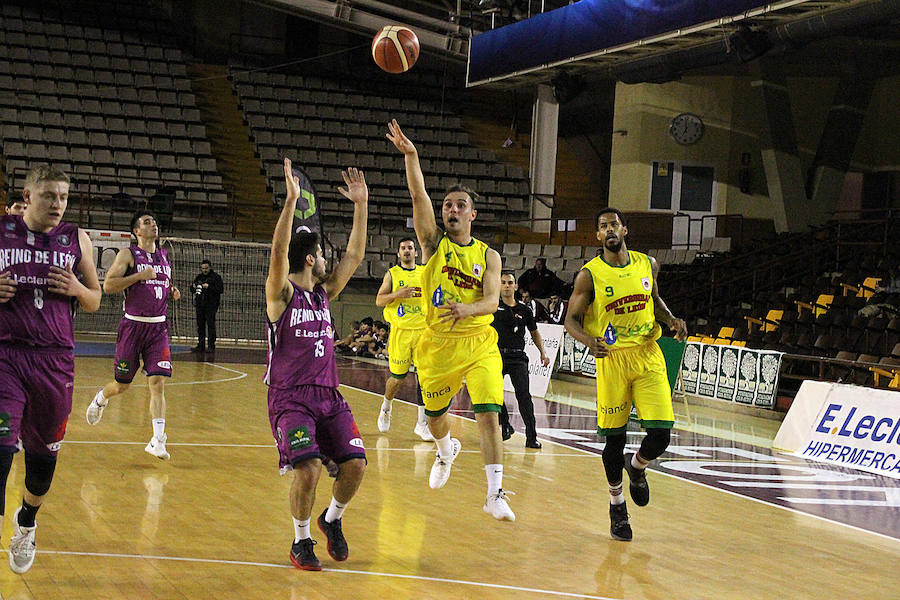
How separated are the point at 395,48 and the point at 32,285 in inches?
299

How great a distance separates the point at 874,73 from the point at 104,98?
19053mm

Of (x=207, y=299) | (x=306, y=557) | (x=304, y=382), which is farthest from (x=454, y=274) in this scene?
(x=207, y=299)

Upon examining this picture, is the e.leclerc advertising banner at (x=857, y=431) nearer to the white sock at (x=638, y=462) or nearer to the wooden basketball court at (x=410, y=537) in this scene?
the wooden basketball court at (x=410, y=537)

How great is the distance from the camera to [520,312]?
11.0 metres

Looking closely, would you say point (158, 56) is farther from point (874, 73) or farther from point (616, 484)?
point (616, 484)

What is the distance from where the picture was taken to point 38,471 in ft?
16.9

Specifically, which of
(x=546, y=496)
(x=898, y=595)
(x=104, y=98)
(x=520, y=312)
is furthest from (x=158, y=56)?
(x=898, y=595)

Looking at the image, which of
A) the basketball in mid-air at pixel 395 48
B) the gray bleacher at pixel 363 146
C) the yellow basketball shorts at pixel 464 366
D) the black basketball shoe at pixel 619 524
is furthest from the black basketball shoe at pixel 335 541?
the gray bleacher at pixel 363 146

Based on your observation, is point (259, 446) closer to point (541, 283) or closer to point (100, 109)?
point (541, 283)

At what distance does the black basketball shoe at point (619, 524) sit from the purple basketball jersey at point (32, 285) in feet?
11.8

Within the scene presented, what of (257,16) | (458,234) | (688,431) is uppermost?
(257,16)

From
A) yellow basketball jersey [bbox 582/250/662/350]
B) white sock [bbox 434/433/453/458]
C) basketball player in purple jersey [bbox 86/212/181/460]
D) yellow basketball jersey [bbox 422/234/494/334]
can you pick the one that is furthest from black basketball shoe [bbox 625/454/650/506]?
basketball player in purple jersey [bbox 86/212/181/460]

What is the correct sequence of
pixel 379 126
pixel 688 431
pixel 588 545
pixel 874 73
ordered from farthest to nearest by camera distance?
pixel 379 126, pixel 874 73, pixel 688 431, pixel 588 545

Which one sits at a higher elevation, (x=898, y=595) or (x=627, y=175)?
(x=627, y=175)
